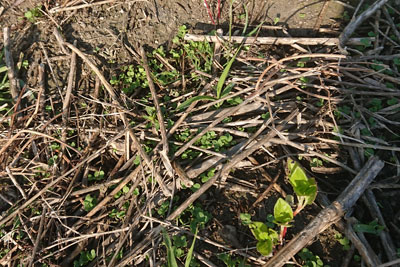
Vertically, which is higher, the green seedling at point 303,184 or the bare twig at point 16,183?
the green seedling at point 303,184

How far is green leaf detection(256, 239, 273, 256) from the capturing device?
78.1 inches

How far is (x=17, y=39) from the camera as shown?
293 centimetres

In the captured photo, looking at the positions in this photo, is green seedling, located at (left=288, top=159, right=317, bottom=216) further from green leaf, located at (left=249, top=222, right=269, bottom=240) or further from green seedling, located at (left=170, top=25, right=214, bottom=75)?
green seedling, located at (left=170, top=25, right=214, bottom=75)

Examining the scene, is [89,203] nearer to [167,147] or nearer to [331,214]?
[167,147]

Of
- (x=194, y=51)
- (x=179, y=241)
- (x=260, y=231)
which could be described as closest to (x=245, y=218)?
(x=260, y=231)

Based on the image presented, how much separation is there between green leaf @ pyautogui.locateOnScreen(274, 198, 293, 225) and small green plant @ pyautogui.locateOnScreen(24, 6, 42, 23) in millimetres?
2448

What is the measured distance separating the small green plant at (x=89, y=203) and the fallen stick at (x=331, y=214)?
1173 millimetres

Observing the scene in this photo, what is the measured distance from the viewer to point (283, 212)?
6.56ft

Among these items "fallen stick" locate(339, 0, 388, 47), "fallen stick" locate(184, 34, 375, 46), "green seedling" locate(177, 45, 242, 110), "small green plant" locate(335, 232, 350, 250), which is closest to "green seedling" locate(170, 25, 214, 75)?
"fallen stick" locate(184, 34, 375, 46)

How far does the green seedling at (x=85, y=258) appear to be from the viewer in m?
2.20

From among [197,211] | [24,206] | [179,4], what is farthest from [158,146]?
[179,4]

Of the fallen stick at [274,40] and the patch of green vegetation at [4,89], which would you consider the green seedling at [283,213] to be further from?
the patch of green vegetation at [4,89]

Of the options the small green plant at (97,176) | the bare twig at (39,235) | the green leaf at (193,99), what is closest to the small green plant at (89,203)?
the small green plant at (97,176)

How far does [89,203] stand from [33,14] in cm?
170
